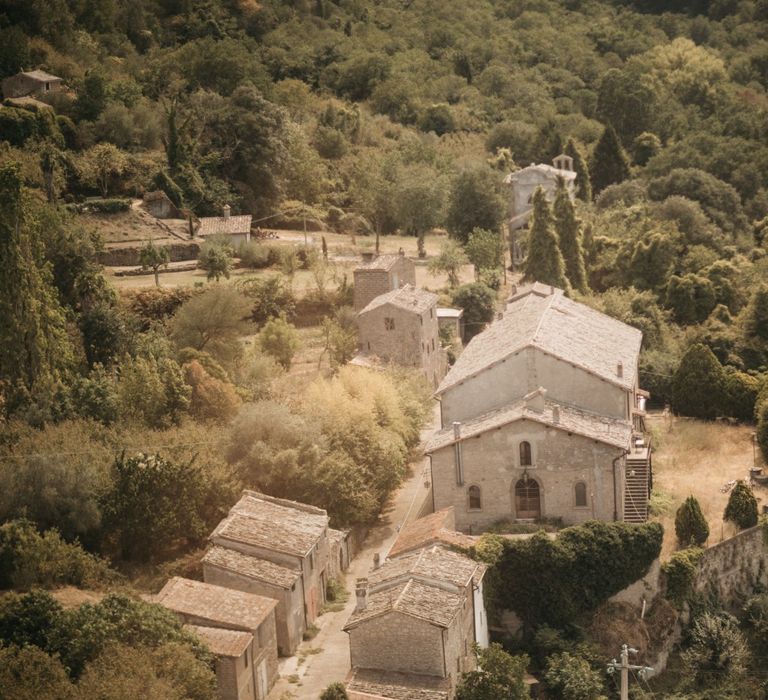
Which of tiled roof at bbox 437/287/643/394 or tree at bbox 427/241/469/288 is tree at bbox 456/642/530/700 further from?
tree at bbox 427/241/469/288

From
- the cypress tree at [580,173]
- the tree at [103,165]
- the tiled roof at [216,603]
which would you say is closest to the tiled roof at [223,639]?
the tiled roof at [216,603]

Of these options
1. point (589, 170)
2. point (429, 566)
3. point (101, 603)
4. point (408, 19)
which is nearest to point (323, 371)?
point (429, 566)

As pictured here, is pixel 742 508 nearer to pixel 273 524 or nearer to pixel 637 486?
pixel 637 486

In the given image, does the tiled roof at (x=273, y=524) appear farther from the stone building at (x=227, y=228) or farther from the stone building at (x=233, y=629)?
the stone building at (x=227, y=228)

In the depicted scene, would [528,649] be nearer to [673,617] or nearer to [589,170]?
[673,617]

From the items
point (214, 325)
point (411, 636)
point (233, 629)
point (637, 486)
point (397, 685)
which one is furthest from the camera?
point (214, 325)

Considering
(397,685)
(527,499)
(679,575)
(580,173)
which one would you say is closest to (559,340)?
(527,499)
